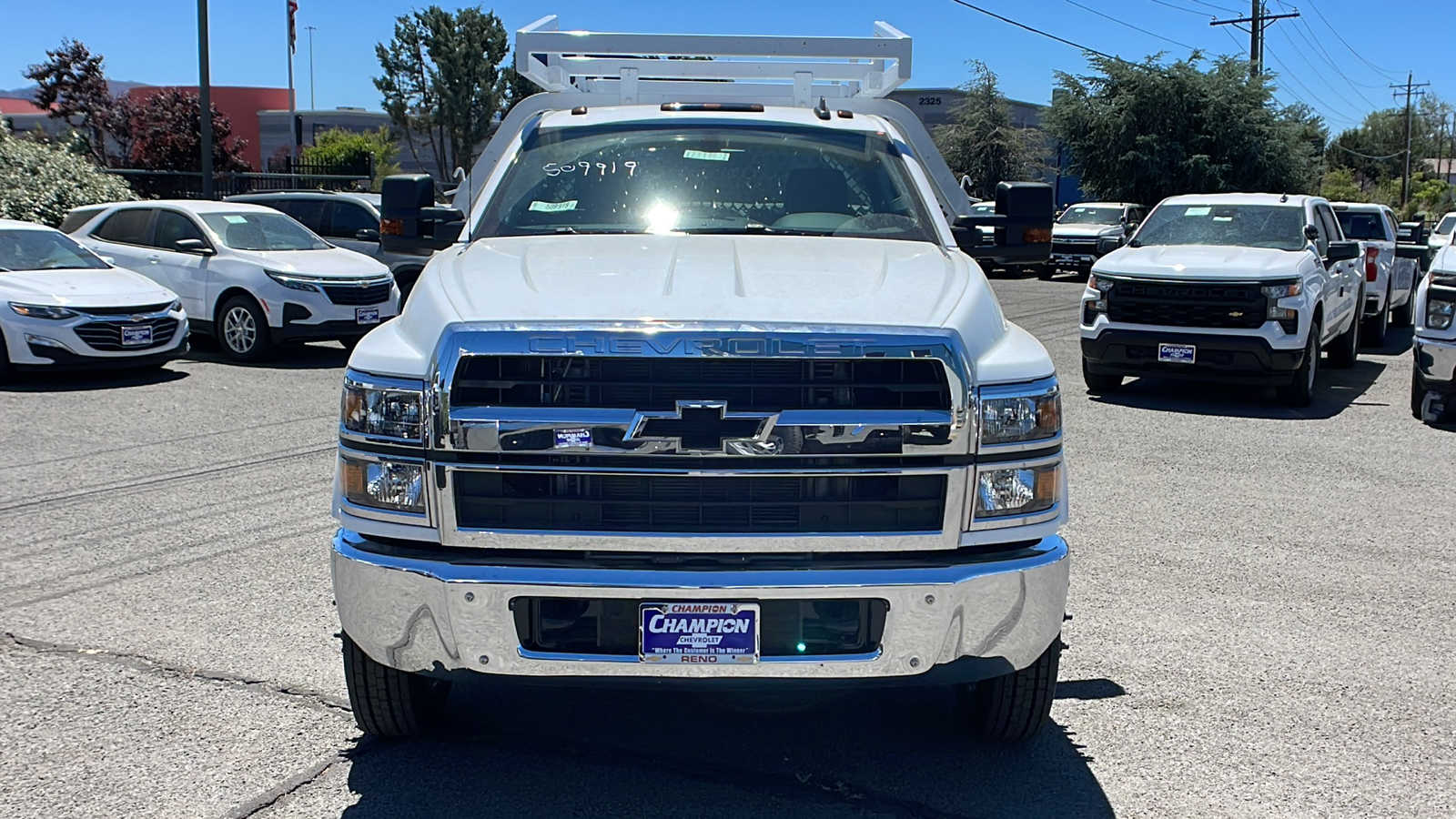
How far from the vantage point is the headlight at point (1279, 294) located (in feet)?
37.5

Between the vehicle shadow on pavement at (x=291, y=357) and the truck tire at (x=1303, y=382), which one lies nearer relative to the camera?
the truck tire at (x=1303, y=382)

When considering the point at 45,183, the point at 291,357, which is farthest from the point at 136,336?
the point at 45,183

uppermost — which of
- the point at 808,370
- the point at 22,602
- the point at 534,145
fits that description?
the point at 534,145

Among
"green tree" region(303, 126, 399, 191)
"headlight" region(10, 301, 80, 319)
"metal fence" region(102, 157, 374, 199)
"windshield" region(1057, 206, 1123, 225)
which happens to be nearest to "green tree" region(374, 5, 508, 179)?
"green tree" region(303, 126, 399, 191)

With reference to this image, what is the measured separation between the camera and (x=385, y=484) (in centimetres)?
347

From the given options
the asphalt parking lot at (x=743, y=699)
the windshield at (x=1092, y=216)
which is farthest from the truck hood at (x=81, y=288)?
the windshield at (x=1092, y=216)

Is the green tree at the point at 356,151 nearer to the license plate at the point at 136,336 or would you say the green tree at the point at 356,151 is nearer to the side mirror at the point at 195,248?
the side mirror at the point at 195,248

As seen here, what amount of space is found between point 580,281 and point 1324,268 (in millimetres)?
10783

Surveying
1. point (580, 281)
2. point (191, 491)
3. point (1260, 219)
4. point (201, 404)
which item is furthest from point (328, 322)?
point (580, 281)

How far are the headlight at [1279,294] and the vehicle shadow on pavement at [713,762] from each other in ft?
25.8

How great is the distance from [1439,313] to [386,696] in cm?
908

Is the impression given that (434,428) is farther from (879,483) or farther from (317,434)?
(317,434)

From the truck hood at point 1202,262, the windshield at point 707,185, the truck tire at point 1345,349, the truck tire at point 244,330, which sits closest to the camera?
the windshield at point 707,185

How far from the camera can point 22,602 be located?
18.3ft
